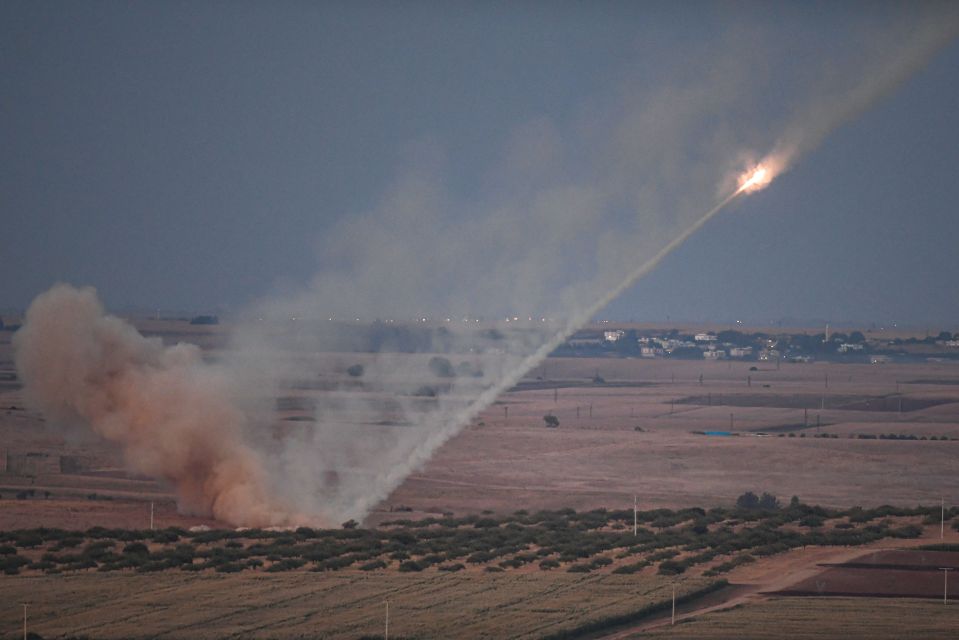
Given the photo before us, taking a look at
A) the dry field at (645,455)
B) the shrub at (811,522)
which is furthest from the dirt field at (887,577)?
the dry field at (645,455)

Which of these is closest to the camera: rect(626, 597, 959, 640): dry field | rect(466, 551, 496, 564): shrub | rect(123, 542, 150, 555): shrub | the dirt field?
rect(626, 597, 959, 640): dry field

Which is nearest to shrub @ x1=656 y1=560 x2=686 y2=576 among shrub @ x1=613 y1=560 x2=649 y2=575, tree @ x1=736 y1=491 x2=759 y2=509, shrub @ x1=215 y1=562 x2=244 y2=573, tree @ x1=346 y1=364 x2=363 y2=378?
shrub @ x1=613 y1=560 x2=649 y2=575

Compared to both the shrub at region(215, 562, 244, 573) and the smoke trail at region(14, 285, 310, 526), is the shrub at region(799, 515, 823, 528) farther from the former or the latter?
the shrub at region(215, 562, 244, 573)

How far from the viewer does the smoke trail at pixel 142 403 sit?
50719mm

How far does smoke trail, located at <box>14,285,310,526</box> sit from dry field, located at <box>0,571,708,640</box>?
988 centimetres

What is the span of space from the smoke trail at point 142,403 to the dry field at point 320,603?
9.88m

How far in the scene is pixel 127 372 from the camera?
168ft

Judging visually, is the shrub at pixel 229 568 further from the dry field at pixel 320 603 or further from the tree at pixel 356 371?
the tree at pixel 356 371

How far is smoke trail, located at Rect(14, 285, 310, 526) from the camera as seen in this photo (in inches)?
1997

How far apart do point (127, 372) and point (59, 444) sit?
1081 inches

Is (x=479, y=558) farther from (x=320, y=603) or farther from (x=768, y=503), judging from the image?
(x=768, y=503)

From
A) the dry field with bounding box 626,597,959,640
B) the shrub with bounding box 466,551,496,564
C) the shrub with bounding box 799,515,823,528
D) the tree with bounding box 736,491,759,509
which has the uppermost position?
the tree with bounding box 736,491,759,509

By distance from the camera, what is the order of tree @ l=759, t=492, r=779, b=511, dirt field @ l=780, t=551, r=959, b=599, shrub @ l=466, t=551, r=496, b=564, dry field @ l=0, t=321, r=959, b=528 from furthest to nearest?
1. dry field @ l=0, t=321, r=959, b=528
2. tree @ l=759, t=492, r=779, b=511
3. shrub @ l=466, t=551, r=496, b=564
4. dirt field @ l=780, t=551, r=959, b=599

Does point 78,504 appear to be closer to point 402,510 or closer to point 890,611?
point 402,510
